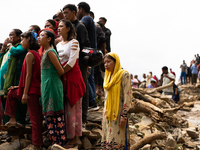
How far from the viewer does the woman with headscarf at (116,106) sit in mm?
3143

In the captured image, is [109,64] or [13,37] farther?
[13,37]

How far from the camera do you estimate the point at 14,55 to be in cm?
398

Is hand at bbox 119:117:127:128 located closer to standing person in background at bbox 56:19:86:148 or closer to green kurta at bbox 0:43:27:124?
standing person in background at bbox 56:19:86:148

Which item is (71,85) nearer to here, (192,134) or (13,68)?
(13,68)

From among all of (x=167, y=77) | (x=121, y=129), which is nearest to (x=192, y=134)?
(x=167, y=77)

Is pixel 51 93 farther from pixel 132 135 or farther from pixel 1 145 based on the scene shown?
pixel 132 135

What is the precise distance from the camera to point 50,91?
10.2 ft

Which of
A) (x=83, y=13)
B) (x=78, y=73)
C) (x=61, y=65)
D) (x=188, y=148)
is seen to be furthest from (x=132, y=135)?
(x=83, y=13)

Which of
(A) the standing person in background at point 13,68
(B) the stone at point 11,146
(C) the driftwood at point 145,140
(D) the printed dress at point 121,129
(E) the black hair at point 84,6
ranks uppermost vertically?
(E) the black hair at point 84,6

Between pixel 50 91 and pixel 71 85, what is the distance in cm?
39

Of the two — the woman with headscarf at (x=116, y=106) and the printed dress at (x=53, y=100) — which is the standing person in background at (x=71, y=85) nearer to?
the printed dress at (x=53, y=100)

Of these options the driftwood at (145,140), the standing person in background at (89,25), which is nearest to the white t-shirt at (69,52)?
the standing person in background at (89,25)

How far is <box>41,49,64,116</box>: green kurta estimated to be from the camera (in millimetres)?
3090

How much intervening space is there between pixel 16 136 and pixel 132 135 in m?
2.56
